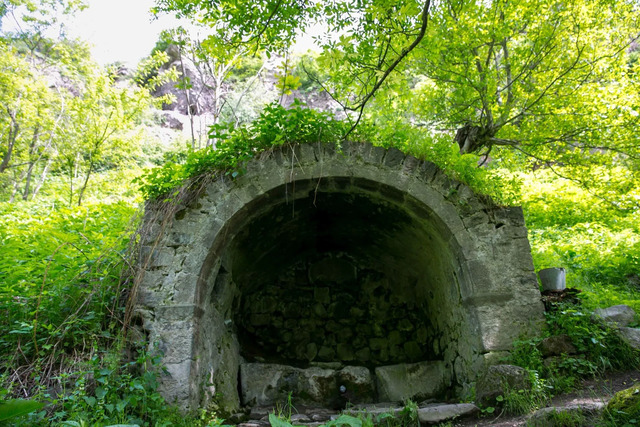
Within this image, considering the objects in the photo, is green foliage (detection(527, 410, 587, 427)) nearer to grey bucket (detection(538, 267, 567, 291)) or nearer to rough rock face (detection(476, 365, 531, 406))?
rough rock face (detection(476, 365, 531, 406))

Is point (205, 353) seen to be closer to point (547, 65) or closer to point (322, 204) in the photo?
point (322, 204)

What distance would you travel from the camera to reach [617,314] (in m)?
3.54

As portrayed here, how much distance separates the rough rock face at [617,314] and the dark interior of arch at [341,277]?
1.32 metres

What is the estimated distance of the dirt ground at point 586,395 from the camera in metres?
2.72

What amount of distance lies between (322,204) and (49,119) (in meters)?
9.44

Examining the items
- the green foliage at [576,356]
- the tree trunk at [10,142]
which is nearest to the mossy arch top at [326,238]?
the green foliage at [576,356]

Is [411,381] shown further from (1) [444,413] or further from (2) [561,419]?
(2) [561,419]

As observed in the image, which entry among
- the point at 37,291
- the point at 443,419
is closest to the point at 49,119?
the point at 37,291

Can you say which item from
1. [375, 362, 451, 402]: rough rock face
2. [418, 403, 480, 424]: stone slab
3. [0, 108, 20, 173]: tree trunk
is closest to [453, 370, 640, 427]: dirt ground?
[418, 403, 480, 424]: stone slab

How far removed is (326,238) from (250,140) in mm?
2005

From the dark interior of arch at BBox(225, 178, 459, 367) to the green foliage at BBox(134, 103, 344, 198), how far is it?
0.49 m

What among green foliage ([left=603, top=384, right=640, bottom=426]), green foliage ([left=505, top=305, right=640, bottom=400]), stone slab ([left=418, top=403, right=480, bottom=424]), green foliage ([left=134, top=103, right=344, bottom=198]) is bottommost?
stone slab ([left=418, top=403, right=480, bottom=424])

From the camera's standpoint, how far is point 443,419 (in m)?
2.95

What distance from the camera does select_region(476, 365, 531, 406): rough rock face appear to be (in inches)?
118
